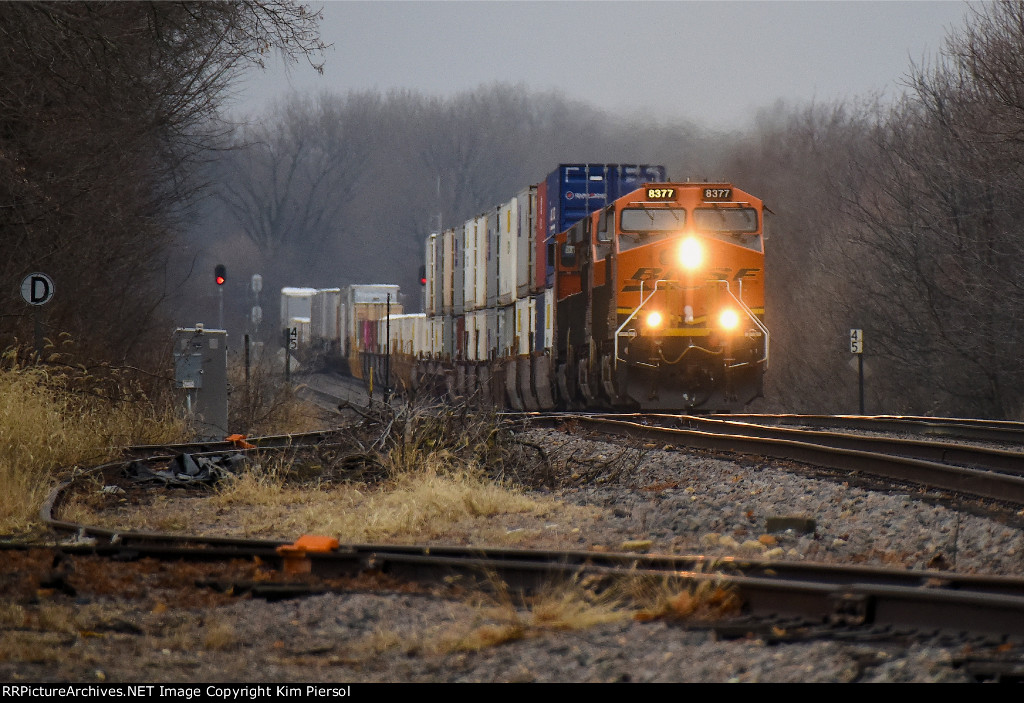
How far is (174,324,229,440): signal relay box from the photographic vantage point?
14.6 metres

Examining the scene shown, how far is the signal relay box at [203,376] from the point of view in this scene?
14.6 metres

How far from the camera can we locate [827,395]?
30.3 m

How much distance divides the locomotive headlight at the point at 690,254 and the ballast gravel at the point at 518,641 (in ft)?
31.6

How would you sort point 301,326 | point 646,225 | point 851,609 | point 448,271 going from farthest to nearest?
point 301,326, point 448,271, point 646,225, point 851,609

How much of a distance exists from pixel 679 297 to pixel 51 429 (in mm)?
8713

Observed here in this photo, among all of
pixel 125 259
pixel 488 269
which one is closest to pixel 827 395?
pixel 488 269

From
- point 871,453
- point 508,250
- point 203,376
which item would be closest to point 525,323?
point 508,250

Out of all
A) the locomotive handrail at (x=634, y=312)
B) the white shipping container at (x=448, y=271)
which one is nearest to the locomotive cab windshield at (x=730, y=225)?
the locomotive handrail at (x=634, y=312)

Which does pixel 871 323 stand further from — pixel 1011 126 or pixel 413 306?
pixel 413 306

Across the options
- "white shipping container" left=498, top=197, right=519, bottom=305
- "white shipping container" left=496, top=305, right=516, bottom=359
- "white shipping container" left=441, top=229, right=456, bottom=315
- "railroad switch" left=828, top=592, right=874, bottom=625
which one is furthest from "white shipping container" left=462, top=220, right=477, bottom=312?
"railroad switch" left=828, top=592, right=874, bottom=625

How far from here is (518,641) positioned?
13.6 feet

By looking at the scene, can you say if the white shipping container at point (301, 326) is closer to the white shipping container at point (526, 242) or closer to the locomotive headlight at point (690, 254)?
the white shipping container at point (526, 242)

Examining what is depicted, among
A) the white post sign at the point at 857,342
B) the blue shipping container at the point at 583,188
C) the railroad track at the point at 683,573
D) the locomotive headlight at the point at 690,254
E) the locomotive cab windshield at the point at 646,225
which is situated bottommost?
the railroad track at the point at 683,573

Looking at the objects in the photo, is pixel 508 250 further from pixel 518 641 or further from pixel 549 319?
pixel 518 641
